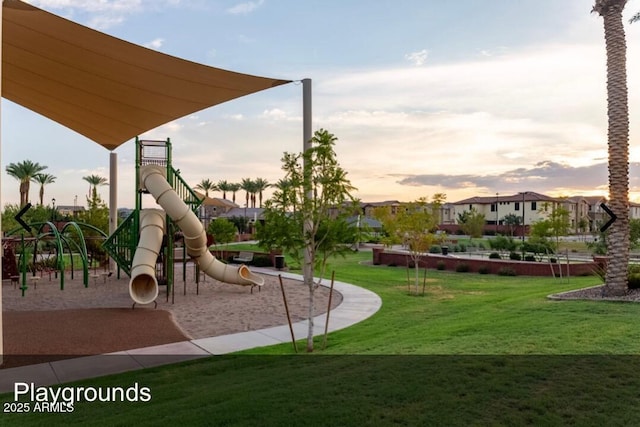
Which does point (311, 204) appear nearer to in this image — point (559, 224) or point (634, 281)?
point (634, 281)

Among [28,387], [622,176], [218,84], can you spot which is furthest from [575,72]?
[28,387]

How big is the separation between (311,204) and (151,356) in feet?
13.8

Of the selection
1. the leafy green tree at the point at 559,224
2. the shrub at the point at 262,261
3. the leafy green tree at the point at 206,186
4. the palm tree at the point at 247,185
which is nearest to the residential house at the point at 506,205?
the palm tree at the point at 247,185

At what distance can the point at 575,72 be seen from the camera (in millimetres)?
15477

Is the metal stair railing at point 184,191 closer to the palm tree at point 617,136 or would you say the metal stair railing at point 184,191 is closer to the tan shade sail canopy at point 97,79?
the tan shade sail canopy at point 97,79

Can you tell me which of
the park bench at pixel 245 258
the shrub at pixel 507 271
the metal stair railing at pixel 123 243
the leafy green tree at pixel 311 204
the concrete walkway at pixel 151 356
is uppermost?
the leafy green tree at pixel 311 204

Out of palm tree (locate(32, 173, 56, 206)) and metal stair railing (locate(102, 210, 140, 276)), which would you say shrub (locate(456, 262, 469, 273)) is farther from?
palm tree (locate(32, 173, 56, 206))

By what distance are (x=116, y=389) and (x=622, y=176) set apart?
14.0 meters

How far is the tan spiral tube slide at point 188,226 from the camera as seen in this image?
14641mm

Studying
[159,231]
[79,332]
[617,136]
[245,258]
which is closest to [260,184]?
[245,258]

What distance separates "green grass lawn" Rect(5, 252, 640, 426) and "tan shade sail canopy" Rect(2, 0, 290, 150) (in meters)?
8.57

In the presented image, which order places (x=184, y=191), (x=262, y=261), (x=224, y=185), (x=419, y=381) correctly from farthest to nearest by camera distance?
(x=224, y=185) < (x=262, y=261) < (x=184, y=191) < (x=419, y=381)

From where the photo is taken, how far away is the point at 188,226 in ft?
49.0

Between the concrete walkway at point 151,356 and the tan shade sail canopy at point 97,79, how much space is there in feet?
24.6
